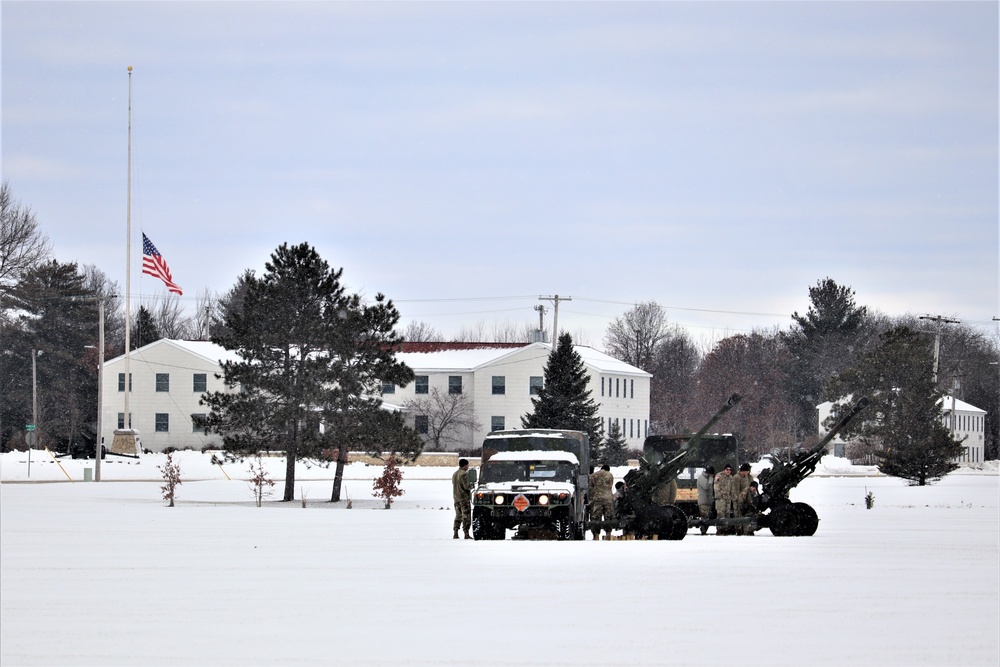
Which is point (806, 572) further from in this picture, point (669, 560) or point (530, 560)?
point (530, 560)

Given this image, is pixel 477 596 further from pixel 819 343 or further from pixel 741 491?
pixel 819 343

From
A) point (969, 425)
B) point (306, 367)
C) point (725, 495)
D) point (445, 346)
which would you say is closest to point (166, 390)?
point (445, 346)

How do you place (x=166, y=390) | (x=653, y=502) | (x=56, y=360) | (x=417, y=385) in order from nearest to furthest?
1. (x=653, y=502)
2. (x=166, y=390)
3. (x=417, y=385)
4. (x=56, y=360)

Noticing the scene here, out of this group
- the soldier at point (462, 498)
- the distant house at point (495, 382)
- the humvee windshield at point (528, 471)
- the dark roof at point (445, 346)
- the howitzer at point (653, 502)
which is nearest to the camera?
the soldier at point (462, 498)

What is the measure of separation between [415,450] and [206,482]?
20426 millimetres

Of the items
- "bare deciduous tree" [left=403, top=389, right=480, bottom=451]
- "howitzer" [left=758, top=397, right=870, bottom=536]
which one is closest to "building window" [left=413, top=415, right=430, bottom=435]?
"bare deciduous tree" [left=403, top=389, right=480, bottom=451]

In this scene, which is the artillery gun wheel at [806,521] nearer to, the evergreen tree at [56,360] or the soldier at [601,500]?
the soldier at [601,500]

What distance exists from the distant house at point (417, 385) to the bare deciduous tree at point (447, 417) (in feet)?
1.18

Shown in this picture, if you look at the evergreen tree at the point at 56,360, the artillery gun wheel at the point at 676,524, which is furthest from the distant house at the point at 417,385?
the artillery gun wheel at the point at 676,524

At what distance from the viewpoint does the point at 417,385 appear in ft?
294

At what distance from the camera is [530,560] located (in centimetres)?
2150

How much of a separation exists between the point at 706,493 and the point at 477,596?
41.7 ft

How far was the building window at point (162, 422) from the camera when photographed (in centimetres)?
8538

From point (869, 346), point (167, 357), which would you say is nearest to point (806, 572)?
point (167, 357)
